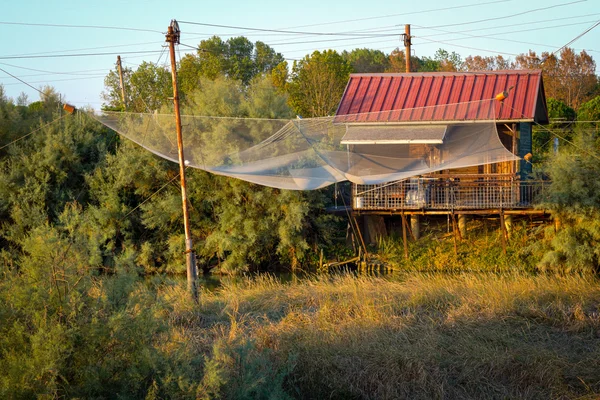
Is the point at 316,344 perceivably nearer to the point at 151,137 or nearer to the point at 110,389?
the point at 110,389

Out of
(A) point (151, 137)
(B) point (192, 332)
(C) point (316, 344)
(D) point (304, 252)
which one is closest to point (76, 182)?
(D) point (304, 252)

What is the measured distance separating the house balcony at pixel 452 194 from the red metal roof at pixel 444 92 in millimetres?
1503

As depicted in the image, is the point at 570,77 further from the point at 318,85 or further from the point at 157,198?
the point at 157,198

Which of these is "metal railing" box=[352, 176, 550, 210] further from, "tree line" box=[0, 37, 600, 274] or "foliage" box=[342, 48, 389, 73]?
"foliage" box=[342, 48, 389, 73]

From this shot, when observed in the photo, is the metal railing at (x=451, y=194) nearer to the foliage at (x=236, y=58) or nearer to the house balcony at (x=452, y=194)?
the house balcony at (x=452, y=194)

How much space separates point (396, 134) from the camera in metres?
13.0

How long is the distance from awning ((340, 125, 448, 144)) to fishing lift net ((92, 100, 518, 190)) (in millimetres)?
108

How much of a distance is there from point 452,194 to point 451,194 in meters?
0.03

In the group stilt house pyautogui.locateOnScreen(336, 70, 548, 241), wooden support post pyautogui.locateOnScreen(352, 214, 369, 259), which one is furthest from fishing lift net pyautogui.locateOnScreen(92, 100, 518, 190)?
wooden support post pyautogui.locateOnScreen(352, 214, 369, 259)

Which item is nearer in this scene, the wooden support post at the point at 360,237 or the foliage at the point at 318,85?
the wooden support post at the point at 360,237

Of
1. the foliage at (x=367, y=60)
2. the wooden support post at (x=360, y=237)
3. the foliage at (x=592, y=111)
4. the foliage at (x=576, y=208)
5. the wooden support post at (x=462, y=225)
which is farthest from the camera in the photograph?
the foliage at (x=367, y=60)

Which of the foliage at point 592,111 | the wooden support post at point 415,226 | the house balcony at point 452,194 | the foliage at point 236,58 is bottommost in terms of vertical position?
the wooden support post at point 415,226

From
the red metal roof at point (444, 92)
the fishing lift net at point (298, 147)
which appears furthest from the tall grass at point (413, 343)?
the red metal roof at point (444, 92)

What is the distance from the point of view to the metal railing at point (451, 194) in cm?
1450
